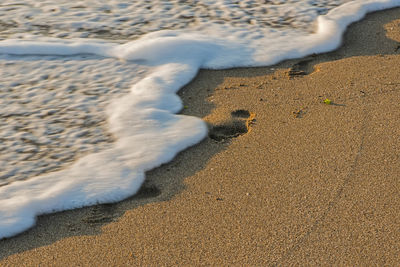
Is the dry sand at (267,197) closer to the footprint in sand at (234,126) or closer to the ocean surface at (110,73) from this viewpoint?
the footprint in sand at (234,126)

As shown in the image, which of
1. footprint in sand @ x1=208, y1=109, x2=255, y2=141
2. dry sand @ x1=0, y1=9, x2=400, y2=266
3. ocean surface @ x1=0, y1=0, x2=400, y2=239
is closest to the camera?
A: dry sand @ x1=0, y1=9, x2=400, y2=266

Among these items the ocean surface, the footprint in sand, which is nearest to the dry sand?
the footprint in sand

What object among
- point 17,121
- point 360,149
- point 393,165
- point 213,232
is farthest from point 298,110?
point 17,121

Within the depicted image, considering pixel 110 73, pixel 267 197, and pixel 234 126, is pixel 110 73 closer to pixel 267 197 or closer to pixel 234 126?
pixel 234 126

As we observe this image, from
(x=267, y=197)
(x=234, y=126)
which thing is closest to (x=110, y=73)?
(x=234, y=126)

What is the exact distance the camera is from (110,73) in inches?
142

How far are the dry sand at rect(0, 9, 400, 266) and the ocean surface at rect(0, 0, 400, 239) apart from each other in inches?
6.1

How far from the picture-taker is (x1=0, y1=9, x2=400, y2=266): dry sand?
1.97 meters

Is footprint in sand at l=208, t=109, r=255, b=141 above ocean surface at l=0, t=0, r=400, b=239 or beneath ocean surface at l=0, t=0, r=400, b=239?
beneath

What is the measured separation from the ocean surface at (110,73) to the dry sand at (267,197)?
15 centimetres

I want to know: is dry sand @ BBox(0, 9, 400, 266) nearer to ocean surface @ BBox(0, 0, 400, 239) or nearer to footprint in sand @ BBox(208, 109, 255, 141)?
footprint in sand @ BBox(208, 109, 255, 141)

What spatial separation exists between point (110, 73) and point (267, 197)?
180 cm

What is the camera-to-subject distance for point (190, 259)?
76.5 inches

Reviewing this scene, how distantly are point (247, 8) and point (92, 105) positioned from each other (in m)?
2.09
